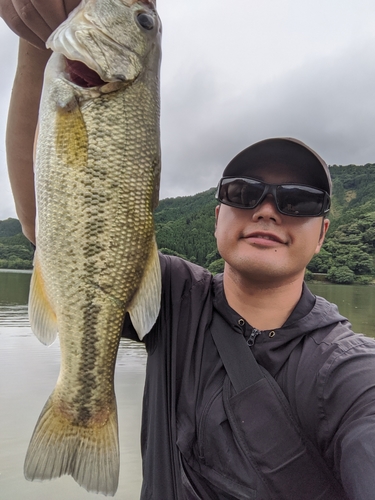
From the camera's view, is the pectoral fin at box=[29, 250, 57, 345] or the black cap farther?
the black cap

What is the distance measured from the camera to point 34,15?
5.22ft

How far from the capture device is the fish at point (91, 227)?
5.29ft

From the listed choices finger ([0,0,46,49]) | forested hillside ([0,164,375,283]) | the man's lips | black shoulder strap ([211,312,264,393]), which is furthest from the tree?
finger ([0,0,46,49])

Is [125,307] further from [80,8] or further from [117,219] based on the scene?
[80,8]

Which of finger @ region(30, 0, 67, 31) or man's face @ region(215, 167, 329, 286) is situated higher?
finger @ region(30, 0, 67, 31)

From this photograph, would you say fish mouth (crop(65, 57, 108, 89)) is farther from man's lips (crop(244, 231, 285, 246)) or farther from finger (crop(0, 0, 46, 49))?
man's lips (crop(244, 231, 285, 246))

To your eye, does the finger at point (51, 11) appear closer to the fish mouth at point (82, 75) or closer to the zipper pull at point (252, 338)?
the fish mouth at point (82, 75)

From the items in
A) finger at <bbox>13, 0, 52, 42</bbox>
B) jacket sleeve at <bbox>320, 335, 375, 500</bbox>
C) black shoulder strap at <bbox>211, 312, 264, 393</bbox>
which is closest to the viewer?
jacket sleeve at <bbox>320, 335, 375, 500</bbox>

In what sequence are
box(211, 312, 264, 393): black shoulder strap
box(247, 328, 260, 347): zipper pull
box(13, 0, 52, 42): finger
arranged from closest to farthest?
box(13, 0, 52, 42): finger → box(211, 312, 264, 393): black shoulder strap → box(247, 328, 260, 347): zipper pull

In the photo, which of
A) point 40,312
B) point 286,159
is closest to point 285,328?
point 286,159

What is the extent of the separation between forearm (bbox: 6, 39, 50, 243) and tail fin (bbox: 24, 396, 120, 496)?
1011mm

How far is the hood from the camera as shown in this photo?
1.92 meters

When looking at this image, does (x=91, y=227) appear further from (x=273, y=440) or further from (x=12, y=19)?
(x=273, y=440)

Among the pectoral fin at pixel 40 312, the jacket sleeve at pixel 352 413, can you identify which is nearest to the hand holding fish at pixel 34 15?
the pectoral fin at pixel 40 312
